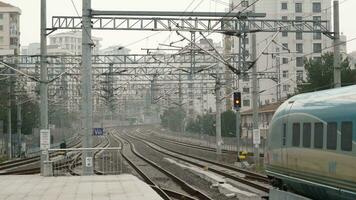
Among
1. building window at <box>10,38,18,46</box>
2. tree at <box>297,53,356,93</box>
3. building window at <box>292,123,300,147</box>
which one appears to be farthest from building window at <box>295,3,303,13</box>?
building window at <box>292,123,300,147</box>

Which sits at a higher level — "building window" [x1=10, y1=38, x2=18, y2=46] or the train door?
"building window" [x1=10, y1=38, x2=18, y2=46]

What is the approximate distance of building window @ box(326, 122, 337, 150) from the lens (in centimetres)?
1189

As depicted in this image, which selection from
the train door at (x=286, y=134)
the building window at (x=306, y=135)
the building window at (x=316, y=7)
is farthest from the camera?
the building window at (x=316, y=7)

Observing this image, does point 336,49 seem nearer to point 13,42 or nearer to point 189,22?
point 189,22

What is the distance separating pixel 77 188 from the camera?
1905cm

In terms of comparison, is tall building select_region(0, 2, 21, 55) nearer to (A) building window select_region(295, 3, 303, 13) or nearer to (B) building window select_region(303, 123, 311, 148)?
(A) building window select_region(295, 3, 303, 13)

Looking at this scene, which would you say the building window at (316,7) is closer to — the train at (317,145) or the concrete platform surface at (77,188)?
the concrete platform surface at (77,188)

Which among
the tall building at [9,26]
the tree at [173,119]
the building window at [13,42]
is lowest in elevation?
the tree at [173,119]

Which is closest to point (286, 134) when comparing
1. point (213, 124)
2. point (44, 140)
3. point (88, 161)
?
point (88, 161)

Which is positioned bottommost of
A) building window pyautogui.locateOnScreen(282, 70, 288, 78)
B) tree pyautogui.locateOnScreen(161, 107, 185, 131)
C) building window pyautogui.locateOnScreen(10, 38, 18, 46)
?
tree pyautogui.locateOnScreen(161, 107, 185, 131)

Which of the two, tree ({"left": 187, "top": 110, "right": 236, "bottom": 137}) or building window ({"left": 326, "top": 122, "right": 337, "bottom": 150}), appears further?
tree ({"left": 187, "top": 110, "right": 236, "bottom": 137})

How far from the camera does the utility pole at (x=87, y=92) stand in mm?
23438

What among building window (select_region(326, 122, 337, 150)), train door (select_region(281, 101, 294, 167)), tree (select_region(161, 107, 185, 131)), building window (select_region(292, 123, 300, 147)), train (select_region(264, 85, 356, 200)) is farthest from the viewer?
tree (select_region(161, 107, 185, 131))

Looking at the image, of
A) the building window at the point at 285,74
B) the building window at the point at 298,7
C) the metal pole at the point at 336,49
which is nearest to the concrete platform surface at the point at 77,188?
the metal pole at the point at 336,49
